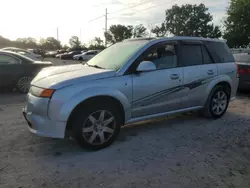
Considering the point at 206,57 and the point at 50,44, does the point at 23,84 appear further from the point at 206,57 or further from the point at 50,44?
the point at 50,44

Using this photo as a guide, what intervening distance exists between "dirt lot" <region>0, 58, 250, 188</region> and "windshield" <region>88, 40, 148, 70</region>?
50.3 inches

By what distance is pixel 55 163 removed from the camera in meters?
3.63

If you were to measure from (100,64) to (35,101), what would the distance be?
1385 millimetres

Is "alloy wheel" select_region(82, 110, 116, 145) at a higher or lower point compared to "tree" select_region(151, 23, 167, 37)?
lower

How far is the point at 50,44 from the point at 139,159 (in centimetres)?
8085

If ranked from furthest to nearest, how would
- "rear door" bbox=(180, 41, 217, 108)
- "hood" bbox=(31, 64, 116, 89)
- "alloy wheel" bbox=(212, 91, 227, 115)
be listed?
1. "alloy wheel" bbox=(212, 91, 227, 115)
2. "rear door" bbox=(180, 41, 217, 108)
3. "hood" bbox=(31, 64, 116, 89)

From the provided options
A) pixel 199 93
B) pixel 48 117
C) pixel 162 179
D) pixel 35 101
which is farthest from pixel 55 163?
pixel 199 93

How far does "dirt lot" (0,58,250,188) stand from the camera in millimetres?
3211

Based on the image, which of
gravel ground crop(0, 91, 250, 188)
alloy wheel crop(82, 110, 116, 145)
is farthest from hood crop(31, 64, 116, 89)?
gravel ground crop(0, 91, 250, 188)

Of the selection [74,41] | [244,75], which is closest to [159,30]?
[74,41]

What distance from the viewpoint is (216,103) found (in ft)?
19.0

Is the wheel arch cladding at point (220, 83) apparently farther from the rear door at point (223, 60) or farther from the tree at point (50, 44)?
the tree at point (50, 44)

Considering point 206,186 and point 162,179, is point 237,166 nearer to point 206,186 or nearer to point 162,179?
point 206,186

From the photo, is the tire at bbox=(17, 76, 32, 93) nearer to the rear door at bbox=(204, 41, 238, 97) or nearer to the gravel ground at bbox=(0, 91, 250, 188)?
the gravel ground at bbox=(0, 91, 250, 188)
